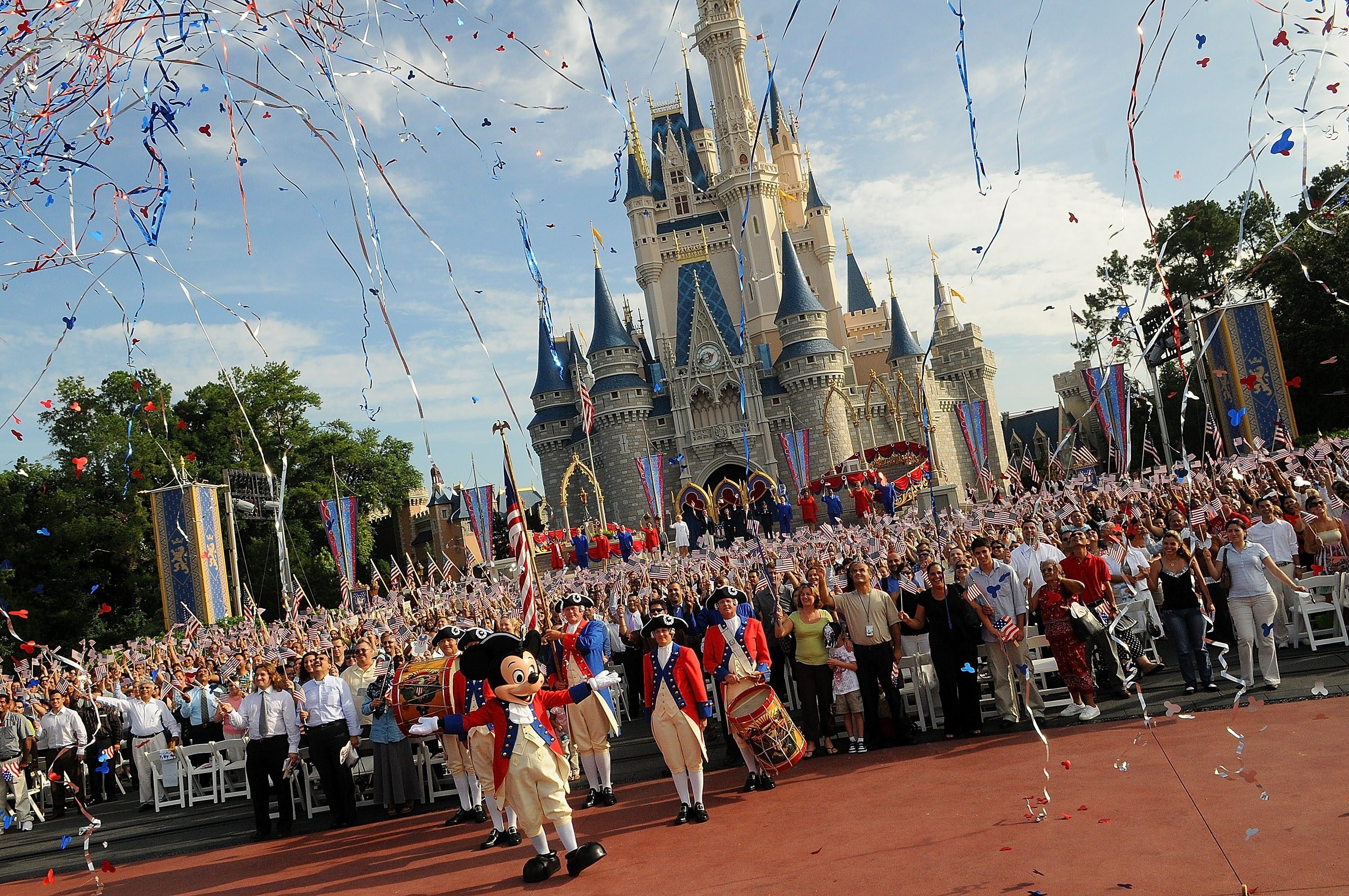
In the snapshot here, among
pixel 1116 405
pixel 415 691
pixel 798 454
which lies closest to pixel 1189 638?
pixel 415 691

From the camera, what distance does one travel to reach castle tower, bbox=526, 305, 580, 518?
54.8 metres

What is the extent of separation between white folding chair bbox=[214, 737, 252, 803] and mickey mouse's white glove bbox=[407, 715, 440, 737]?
3714mm

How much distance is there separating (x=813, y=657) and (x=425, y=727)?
10.8 ft

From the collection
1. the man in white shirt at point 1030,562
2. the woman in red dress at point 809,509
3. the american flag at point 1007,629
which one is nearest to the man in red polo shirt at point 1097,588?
the man in white shirt at point 1030,562

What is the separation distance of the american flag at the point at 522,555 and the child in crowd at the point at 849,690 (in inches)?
125

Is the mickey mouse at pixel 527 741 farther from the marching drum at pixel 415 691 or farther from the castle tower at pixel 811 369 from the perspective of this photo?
the castle tower at pixel 811 369

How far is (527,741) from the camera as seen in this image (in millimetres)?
5926

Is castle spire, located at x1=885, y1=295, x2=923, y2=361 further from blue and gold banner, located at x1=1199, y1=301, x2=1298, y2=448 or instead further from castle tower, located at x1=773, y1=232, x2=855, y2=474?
blue and gold banner, located at x1=1199, y1=301, x2=1298, y2=448

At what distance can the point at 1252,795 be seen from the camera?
207 inches

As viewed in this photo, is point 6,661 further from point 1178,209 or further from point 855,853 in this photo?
point 1178,209

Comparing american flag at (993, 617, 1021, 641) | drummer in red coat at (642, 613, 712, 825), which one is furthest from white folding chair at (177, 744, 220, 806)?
american flag at (993, 617, 1021, 641)

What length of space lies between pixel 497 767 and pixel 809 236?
5719cm

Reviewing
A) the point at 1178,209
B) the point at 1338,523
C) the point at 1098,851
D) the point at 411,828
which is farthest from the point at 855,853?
the point at 1178,209

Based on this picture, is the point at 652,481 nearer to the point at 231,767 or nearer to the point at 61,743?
the point at 61,743
